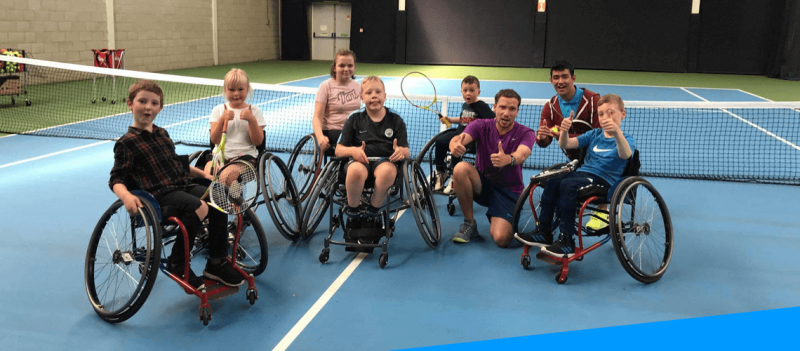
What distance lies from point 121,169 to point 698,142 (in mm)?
7660

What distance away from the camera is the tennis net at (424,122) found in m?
7.02

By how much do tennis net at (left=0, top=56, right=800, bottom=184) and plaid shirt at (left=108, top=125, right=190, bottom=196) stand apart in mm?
3360

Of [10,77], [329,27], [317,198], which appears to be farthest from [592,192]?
[329,27]

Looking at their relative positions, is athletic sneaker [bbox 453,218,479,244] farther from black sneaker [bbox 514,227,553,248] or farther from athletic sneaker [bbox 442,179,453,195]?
athletic sneaker [bbox 442,179,453,195]

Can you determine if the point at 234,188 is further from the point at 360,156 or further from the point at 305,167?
the point at 305,167

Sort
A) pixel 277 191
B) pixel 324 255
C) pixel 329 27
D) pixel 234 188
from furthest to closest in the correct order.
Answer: pixel 329 27 → pixel 277 191 → pixel 324 255 → pixel 234 188

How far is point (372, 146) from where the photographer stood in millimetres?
4395

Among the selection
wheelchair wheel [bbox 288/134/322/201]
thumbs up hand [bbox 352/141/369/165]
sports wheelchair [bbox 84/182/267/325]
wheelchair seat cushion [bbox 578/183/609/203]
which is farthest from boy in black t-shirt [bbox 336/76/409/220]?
wheelchair seat cushion [bbox 578/183/609/203]

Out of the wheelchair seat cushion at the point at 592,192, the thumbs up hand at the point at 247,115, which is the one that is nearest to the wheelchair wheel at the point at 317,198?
the thumbs up hand at the point at 247,115

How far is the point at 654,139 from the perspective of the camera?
29.3 feet

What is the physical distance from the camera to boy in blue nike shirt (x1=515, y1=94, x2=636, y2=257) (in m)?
3.88

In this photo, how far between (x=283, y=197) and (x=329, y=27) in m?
21.4

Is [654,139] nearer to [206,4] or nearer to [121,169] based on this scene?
[121,169]

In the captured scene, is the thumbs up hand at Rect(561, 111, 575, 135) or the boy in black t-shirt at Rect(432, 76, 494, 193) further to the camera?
the boy in black t-shirt at Rect(432, 76, 494, 193)
